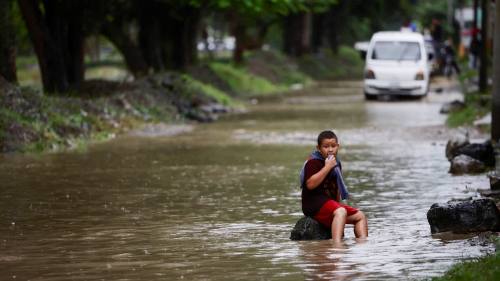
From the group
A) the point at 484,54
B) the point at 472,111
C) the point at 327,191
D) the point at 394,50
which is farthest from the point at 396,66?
the point at 327,191

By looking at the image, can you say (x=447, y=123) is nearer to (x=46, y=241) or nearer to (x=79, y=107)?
(x=79, y=107)

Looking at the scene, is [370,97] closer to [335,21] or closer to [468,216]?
[468,216]

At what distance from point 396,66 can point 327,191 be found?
27.2 metres

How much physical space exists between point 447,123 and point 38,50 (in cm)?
1021

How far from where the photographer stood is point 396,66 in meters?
38.5

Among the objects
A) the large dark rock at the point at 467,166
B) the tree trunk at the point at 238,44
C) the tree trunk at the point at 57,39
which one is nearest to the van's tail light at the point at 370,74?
the tree trunk at the point at 57,39

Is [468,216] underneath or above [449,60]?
above

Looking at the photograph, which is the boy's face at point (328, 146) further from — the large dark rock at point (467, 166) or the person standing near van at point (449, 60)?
the person standing near van at point (449, 60)

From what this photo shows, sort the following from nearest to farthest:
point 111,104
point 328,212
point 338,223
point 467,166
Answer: point 338,223 → point 328,212 → point 467,166 → point 111,104

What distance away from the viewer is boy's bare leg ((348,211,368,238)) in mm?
11586

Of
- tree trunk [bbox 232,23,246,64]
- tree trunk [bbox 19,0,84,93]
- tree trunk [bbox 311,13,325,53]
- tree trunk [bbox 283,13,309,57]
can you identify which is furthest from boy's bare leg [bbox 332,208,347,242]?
tree trunk [bbox 311,13,325,53]

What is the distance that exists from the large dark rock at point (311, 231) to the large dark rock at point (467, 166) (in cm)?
608

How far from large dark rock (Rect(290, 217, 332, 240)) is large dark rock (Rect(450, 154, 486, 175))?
19.9 ft

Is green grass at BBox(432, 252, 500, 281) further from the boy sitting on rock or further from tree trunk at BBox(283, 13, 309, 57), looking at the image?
tree trunk at BBox(283, 13, 309, 57)
